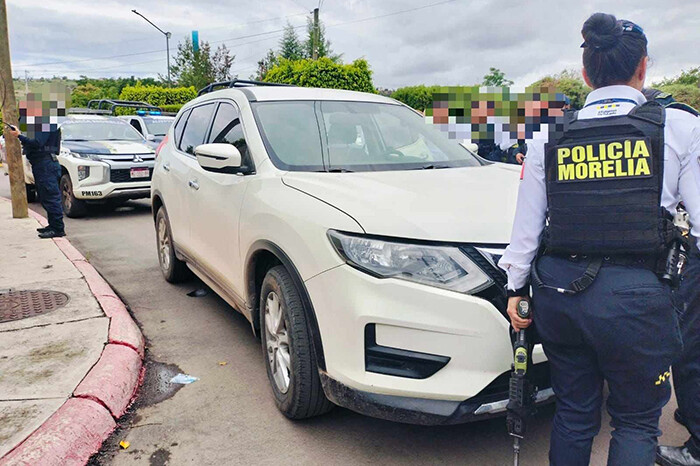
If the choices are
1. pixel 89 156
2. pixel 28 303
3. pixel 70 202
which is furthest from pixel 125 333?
pixel 70 202

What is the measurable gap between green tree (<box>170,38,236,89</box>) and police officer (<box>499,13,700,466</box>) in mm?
28855

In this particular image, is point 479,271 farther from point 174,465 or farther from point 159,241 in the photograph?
point 159,241

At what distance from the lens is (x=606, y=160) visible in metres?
1.80

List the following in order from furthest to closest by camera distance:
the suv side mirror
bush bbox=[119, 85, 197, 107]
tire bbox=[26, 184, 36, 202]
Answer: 1. bush bbox=[119, 85, 197, 107]
2. tire bbox=[26, 184, 36, 202]
3. the suv side mirror

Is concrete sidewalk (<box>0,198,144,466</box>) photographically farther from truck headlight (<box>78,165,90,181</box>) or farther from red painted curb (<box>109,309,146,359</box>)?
truck headlight (<box>78,165,90,181</box>)

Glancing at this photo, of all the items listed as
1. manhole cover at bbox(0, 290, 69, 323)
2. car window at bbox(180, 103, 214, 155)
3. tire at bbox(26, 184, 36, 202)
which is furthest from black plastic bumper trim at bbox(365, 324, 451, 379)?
tire at bbox(26, 184, 36, 202)

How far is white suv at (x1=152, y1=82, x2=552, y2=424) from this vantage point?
2.30 metres

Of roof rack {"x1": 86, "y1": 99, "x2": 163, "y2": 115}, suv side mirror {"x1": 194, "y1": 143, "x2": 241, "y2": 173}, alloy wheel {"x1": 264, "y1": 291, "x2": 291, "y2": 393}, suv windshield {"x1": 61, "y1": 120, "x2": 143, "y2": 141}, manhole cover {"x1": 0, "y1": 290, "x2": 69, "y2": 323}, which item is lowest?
manhole cover {"x1": 0, "y1": 290, "x2": 69, "y2": 323}

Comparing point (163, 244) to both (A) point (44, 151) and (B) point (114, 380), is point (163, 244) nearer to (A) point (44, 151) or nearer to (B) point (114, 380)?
(B) point (114, 380)

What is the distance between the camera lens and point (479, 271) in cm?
232

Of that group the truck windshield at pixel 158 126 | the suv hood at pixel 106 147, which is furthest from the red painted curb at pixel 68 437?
the truck windshield at pixel 158 126

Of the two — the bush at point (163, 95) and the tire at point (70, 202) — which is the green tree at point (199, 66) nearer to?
the bush at point (163, 95)

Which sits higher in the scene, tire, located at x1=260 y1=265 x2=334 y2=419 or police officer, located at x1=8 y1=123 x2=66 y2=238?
police officer, located at x1=8 y1=123 x2=66 y2=238

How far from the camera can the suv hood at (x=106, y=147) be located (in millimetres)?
9703
